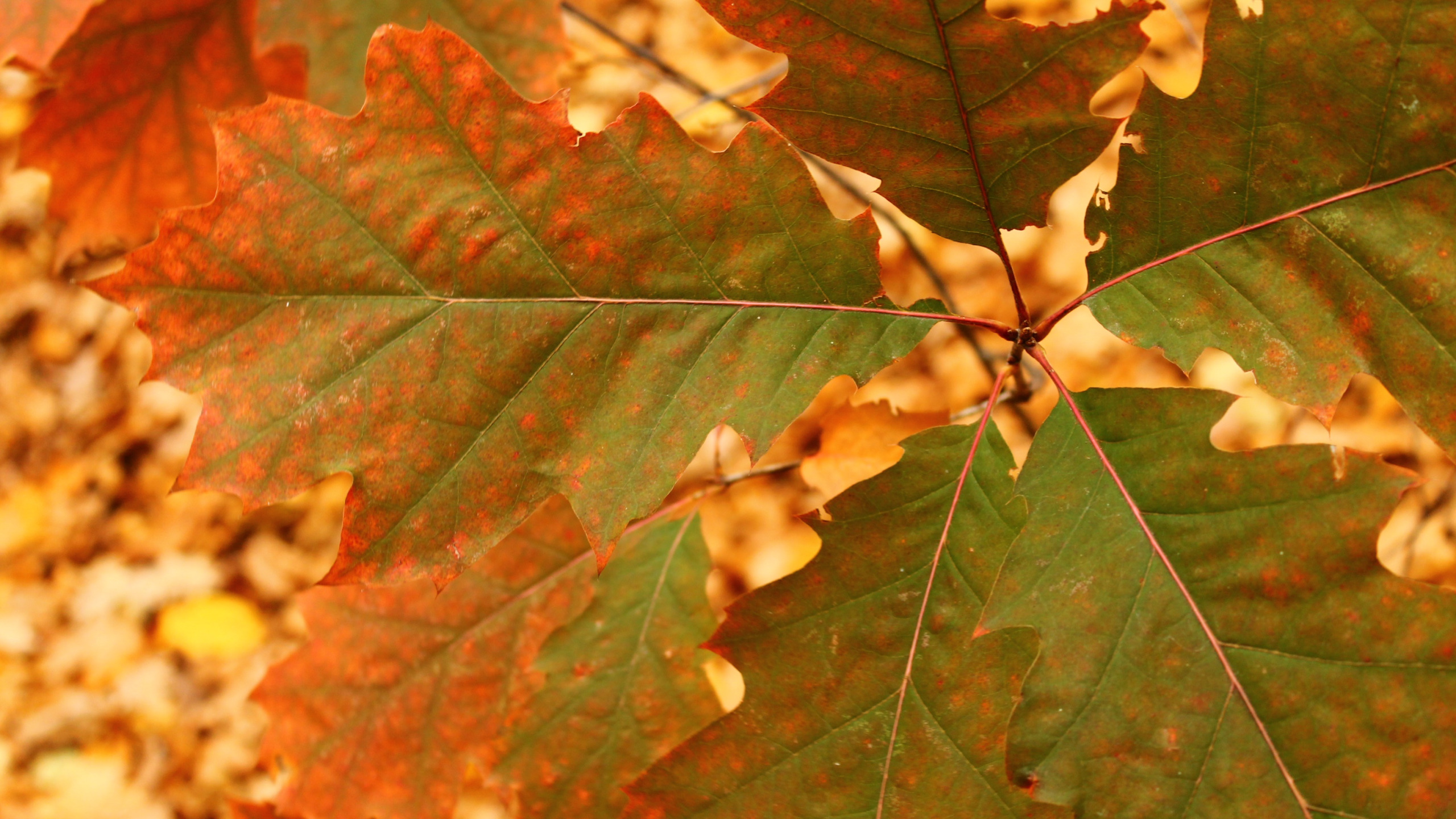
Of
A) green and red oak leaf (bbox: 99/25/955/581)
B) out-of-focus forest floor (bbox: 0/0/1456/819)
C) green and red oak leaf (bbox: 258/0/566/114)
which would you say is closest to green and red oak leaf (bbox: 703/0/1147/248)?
green and red oak leaf (bbox: 99/25/955/581)

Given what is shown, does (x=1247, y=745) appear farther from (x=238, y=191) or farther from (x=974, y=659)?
(x=238, y=191)

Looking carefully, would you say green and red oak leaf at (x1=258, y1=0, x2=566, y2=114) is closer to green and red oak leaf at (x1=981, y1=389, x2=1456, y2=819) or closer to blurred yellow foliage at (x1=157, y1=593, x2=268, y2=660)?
green and red oak leaf at (x1=981, y1=389, x2=1456, y2=819)

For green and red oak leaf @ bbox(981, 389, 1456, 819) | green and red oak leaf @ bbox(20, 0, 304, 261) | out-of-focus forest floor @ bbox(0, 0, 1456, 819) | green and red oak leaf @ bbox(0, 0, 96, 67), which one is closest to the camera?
green and red oak leaf @ bbox(981, 389, 1456, 819)

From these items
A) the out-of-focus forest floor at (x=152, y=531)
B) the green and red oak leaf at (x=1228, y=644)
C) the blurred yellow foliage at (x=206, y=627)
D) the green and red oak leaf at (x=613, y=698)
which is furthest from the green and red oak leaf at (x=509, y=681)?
the blurred yellow foliage at (x=206, y=627)

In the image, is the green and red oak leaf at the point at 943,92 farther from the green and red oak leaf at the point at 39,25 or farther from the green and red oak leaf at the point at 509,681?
the green and red oak leaf at the point at 39,25

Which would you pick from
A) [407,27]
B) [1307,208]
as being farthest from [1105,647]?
[407,27]

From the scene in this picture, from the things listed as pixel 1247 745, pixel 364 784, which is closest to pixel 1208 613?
pixel 1247 745

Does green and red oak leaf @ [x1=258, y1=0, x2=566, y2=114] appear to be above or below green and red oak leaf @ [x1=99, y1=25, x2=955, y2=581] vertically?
above
